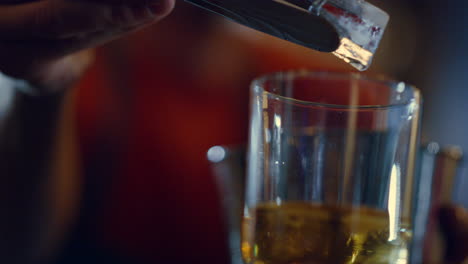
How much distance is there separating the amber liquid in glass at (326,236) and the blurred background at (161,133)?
75 cm

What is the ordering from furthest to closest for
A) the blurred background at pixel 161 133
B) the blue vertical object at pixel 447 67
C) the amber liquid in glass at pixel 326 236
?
1. the blue vertical object at pixel 447 67
2. the blurred background at pixel 161 133
3. the amber liquid in glass at pixel 326 236

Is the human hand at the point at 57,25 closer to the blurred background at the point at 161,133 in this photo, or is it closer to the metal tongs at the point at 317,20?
the metal tongs at the point at 317,20

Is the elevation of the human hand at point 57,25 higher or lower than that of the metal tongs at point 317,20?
lower

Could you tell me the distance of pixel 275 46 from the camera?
1.19 meters

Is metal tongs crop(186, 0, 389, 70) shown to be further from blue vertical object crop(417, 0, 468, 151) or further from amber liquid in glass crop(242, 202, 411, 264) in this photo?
blue vertical object crop(417, 0, 468, 151)

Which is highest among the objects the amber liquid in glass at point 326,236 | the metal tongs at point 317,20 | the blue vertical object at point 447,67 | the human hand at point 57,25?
the metal tongs at point 317,20

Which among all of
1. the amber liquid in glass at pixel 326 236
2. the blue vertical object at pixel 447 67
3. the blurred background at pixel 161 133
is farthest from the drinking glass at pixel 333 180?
the blue vertical object at pixel 447 67

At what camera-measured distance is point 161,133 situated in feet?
3.53

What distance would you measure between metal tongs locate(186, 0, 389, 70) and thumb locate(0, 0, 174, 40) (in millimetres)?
32

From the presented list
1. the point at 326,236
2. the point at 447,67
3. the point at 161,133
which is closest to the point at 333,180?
the point at 326,236

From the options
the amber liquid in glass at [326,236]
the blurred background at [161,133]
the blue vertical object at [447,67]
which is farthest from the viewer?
the blue vertical object at [447,67]

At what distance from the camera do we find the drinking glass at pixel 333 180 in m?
0.27

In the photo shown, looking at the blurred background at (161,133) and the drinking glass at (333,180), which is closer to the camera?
the drinking glass at (333,180)

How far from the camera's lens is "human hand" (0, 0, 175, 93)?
0.93 ft
